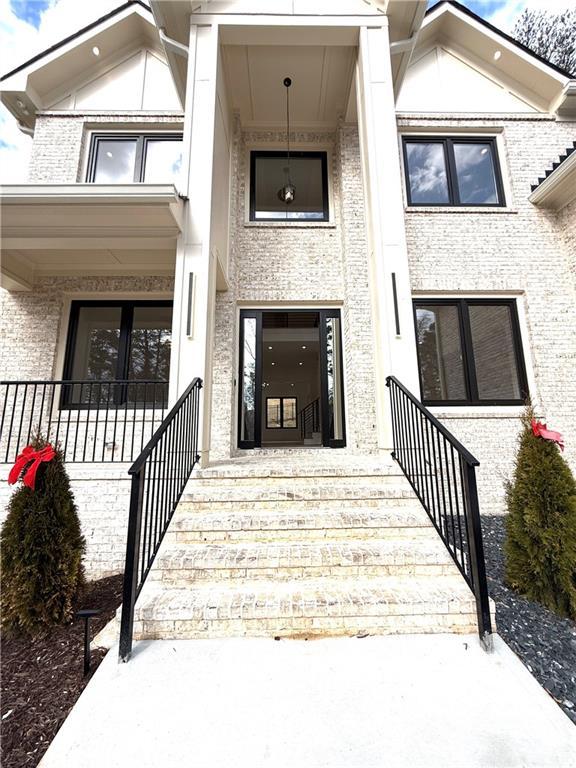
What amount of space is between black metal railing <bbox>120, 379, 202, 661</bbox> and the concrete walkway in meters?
0.35

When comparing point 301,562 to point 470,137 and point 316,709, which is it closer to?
point 316,709

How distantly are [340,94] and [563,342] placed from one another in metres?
5.07

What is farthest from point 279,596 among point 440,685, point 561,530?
point 561,530

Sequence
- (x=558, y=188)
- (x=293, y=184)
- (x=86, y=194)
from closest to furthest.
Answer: (x=86, y=194), (x=558, y=188), (x=293, y=184)

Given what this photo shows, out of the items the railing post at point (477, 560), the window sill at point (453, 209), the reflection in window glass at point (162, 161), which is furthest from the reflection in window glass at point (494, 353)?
the reflection in window glass at point (162, 161)

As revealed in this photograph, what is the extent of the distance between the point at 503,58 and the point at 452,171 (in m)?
2.15

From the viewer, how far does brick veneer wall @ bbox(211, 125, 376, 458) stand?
539cm

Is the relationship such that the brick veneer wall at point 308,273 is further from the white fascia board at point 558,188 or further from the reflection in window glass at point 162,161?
the white fascia board at point 558,188

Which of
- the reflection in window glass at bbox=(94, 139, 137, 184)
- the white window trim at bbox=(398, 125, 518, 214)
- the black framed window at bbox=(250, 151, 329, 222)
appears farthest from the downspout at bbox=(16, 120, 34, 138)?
the white window trim at bbox=(398, 125, 518, 214)

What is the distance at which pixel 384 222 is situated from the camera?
162 inches

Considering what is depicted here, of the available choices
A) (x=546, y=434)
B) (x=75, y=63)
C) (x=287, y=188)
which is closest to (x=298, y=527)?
(x=546, y=434)

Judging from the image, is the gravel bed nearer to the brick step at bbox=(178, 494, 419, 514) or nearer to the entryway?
the brick step at bbox=(178, 494, 419, 514)

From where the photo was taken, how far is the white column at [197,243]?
3805mm

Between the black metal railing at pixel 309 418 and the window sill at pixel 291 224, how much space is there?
6071 millimetres
